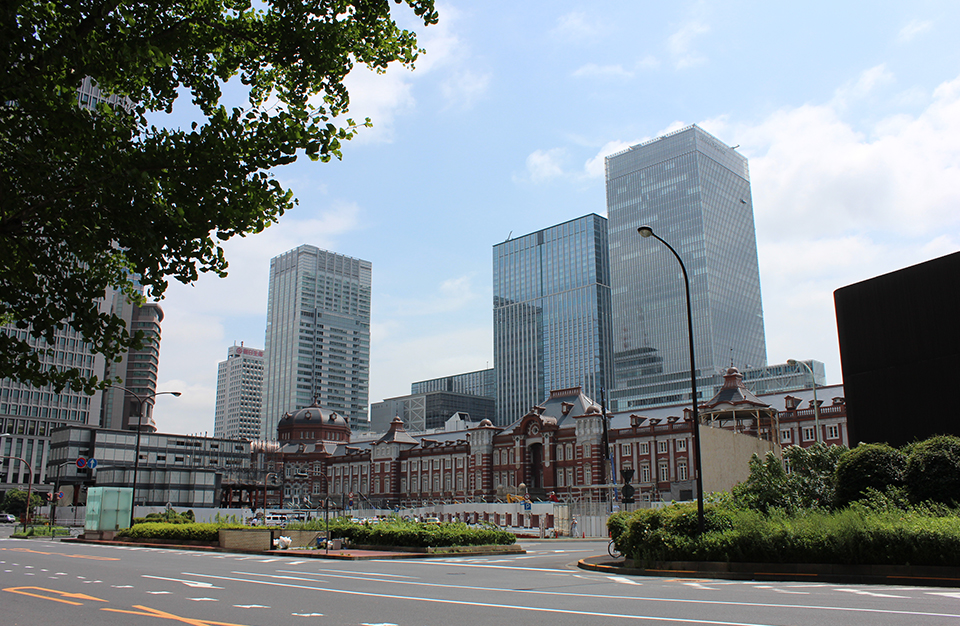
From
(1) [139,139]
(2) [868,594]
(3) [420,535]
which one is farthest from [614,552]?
(1) [139,139]

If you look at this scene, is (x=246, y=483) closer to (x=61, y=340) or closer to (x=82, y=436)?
(x=82, y=436)

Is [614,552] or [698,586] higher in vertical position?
[698,586]

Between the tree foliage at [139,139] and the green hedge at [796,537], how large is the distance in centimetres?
1442

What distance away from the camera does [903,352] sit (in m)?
27.8

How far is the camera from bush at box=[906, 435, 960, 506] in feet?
67.1

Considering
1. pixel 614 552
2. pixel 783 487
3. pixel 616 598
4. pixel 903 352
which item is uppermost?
pixel 903 352

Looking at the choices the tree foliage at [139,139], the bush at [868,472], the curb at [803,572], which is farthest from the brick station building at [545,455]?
the tree foliage at [139,139]

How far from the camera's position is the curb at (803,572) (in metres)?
15.3

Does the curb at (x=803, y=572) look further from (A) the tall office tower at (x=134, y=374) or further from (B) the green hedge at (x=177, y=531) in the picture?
(A) the tall office tower at (x=134, y=374)

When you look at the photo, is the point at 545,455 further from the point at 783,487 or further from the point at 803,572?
the point at 803,572

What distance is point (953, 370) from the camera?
25984mm

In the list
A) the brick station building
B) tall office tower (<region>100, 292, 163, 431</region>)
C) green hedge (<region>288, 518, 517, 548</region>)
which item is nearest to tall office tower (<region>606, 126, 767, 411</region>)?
the brick station building

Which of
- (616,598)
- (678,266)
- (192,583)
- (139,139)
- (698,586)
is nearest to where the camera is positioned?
(139,139)

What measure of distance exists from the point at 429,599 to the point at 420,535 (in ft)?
55.9
